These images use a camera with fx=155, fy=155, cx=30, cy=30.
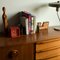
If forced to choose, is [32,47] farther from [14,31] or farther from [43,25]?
[43,25]

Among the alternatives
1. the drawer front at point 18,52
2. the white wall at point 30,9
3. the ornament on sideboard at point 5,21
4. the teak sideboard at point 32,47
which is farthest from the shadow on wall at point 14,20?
the drawer front at point 18,52

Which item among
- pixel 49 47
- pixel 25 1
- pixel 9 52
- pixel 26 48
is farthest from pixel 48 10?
pixel 9 52

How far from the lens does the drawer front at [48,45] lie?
171 cm

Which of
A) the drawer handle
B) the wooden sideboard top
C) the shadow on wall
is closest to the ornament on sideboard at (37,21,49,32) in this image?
the wooden sideboard top

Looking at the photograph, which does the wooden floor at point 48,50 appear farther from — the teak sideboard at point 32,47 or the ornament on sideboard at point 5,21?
the ornament on sideboard at point 5,21

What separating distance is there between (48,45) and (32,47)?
20cm

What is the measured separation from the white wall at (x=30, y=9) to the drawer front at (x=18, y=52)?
55 centimetres

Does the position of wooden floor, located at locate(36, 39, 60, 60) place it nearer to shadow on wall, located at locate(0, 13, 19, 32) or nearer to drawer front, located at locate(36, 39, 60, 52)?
drawer front, located at locate(36, 39, 60, 52)

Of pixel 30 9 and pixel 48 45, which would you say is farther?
pixel 30 9

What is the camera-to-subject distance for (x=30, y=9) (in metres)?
2.10

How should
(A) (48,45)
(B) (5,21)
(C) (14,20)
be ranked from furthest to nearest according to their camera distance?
1. (C) (14,20)
2. (B) (5,21)
3. (A) (48,45)

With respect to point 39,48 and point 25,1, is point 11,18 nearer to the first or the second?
point 25,1

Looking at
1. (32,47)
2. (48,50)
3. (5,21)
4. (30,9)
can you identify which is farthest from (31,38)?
(30,9)

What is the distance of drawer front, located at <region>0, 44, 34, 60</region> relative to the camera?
1.57 m
